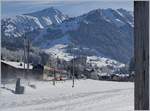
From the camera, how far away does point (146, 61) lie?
1.80m

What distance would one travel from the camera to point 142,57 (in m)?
1.79

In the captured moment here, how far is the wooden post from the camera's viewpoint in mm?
1789

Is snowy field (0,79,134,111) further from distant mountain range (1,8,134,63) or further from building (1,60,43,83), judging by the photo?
distant mountain range (1,8,134,63)

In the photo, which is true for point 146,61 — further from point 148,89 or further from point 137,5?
point 137,5

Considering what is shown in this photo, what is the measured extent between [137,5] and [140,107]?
0.46m

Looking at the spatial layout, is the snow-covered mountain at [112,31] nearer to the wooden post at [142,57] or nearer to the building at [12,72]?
the wooden post at [142,57]

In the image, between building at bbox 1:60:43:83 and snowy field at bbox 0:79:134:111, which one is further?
snowy field at bbox 0:79:134:111

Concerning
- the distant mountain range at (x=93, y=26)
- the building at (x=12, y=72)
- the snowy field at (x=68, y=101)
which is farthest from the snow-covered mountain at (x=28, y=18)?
the snowy field at (x=68, y=101)

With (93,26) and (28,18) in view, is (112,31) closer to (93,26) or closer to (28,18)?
(93,26)

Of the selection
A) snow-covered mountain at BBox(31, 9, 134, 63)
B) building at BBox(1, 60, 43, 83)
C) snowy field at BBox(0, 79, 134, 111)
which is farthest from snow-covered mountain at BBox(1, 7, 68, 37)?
snowy field at BBox(0, 79, 134, 111)

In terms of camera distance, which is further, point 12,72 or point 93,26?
point 12,72

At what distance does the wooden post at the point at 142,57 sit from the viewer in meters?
1.79

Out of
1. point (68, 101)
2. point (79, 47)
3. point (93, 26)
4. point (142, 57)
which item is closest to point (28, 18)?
point (142, 57)

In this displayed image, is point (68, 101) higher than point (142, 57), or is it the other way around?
point (142, 57)
